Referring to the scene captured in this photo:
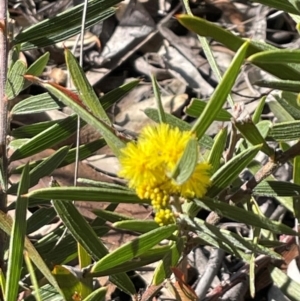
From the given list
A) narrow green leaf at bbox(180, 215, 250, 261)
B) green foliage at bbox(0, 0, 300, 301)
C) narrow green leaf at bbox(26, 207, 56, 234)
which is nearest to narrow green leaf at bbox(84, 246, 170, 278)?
green foliage at bbox(0, 0, 300, 301)

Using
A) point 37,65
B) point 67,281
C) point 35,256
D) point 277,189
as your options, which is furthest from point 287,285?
point 37,65

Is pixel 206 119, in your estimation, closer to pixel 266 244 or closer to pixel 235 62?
pixel 235 62

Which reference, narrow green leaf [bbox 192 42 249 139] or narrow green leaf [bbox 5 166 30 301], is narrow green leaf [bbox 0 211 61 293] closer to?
narrow green leaf [bbox 5 166 30 301]

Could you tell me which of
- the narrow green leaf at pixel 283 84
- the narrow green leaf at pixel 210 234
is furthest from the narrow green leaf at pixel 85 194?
the narrow green leaf at pixel 283 84

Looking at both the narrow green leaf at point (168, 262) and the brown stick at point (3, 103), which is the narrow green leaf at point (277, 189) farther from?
the brown stick at point (3, 103)

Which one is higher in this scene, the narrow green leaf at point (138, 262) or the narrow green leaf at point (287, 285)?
the narrow green leaf at point (138, 262)

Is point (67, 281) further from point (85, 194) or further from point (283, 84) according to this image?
point (283, 84)
